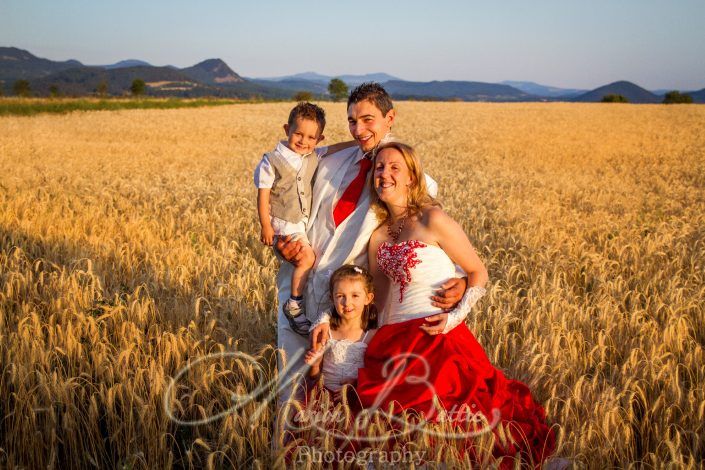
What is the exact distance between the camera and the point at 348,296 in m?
3.18

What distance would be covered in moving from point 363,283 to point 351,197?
0.62 meters

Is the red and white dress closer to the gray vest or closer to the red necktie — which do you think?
the red necktie

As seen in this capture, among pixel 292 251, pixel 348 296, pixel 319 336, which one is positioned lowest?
pixel 319 336

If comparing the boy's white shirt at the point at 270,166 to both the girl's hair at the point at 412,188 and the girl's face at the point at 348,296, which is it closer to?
the girl's hair at the point at 412,188

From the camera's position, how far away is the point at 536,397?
337 centimetres

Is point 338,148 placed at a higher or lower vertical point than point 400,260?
higher

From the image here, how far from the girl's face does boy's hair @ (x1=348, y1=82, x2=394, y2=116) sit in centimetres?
112

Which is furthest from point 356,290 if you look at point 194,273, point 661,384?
point 194,273

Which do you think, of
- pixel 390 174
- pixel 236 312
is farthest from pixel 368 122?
pixel 236 312

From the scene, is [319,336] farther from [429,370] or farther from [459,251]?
[459,251]

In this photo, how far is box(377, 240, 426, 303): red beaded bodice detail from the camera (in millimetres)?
3252

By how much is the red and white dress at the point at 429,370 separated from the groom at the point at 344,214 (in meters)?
0.19

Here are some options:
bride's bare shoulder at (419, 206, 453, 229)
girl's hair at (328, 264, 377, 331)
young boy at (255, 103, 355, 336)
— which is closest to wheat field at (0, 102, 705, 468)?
girl's hair at (328, 264, 377, 331)

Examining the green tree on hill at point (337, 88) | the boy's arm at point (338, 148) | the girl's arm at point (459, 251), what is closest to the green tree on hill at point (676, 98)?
the green tree on hill at point (337, 88)
